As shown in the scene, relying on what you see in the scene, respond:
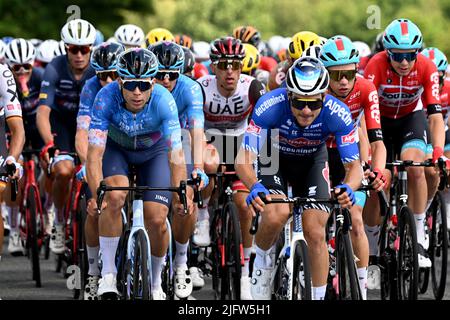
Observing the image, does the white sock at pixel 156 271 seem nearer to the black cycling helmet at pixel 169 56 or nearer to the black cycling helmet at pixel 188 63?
the black cycling helmet at pixel 169 56

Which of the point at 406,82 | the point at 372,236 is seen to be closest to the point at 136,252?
the point at 372,236

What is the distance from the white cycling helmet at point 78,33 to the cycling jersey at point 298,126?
13.7 feet

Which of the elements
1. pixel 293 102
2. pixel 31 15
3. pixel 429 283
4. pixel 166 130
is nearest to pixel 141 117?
pixel 166 130

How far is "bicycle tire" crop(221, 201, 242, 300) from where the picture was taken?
11.2m

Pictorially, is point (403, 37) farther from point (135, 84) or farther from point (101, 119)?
point (101, 119)

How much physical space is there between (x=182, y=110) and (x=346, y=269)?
8.87 feet

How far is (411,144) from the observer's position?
11.8 metres

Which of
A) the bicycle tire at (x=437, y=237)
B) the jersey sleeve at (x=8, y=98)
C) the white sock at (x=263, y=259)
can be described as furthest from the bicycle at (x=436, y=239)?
the jersey sleeve at (x=8, y=98)

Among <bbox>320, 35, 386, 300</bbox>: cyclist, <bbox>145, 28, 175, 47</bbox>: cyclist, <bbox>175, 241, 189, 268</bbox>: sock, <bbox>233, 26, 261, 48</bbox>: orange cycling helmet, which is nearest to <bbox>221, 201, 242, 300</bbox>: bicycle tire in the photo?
<bbox>175, 241, 189, 268</bbox>: sock

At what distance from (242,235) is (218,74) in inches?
58.1

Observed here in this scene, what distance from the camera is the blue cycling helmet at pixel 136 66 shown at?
957 cm

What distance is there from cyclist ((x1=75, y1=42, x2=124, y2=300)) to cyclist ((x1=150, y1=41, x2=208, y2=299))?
0.44 meters

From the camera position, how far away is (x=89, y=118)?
1114 cm
